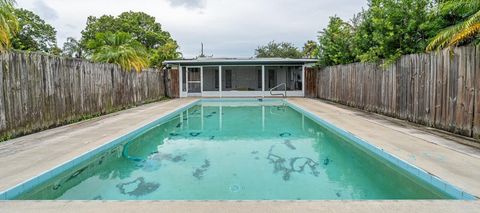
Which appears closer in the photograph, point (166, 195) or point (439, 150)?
point (166, 195)

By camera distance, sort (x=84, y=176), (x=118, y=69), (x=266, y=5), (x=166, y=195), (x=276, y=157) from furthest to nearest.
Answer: (x=266, y=5)
(x=118, y=69)
(x=276, y=157)
(x=84, y=176)
(x=166, y=195)

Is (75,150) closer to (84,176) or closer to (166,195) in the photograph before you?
(84,176)

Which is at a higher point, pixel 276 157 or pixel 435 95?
pixel 435 95

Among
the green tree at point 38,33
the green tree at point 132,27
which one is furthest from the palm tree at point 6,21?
the green tree at point 132,27

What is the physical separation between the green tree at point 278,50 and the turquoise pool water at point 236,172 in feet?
111

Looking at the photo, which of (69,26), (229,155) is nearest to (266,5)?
(229,155)

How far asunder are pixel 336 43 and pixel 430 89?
28.3 ft

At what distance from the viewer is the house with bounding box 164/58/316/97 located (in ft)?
66.1

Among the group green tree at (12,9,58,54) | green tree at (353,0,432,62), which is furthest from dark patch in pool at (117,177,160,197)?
Result: green tree at (12,9,58,54)

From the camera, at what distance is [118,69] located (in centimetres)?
1213

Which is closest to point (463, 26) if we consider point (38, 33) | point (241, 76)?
point (241, 76)

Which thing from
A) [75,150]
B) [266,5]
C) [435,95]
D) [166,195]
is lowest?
[166,195]

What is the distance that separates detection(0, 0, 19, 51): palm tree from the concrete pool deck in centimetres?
175

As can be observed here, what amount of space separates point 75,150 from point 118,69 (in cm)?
769
